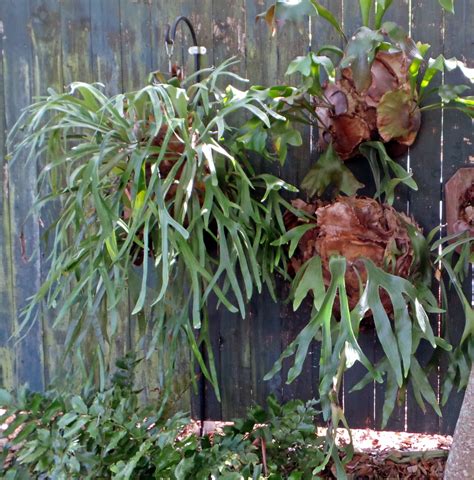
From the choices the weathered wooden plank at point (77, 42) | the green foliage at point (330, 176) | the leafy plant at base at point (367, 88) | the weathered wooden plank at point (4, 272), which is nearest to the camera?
the leafy plant at base at point (367, 88)

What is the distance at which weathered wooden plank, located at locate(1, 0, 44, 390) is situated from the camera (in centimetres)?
217

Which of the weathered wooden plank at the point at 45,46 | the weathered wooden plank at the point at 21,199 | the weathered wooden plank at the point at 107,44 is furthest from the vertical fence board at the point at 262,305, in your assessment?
the weathered wooden plank at the point at 21,199

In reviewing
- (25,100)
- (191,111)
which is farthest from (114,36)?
(191,111)

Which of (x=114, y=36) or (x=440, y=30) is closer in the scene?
(x=440, y=30)

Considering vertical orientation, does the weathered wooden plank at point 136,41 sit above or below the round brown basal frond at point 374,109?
above

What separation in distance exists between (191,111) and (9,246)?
987mm

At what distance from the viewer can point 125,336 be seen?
87.0 inches

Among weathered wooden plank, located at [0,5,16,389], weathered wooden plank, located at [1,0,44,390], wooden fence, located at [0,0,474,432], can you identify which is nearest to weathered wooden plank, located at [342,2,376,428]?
wooden fence, located at [0,0,474,432]

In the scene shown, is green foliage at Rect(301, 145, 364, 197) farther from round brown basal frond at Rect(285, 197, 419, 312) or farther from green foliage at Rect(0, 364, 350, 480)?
green foliage at Rect(0, 364, 350, 480)

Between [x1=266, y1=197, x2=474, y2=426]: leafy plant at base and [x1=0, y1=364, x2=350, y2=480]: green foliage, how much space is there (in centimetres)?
21

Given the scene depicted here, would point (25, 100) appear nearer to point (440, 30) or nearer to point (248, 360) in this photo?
point (248, 360)

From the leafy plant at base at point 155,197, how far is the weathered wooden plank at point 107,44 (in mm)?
374

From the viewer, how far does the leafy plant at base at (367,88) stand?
1627 millimetres

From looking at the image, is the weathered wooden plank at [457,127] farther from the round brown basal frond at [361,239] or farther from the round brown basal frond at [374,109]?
the round brown basal frond at [361,239]
